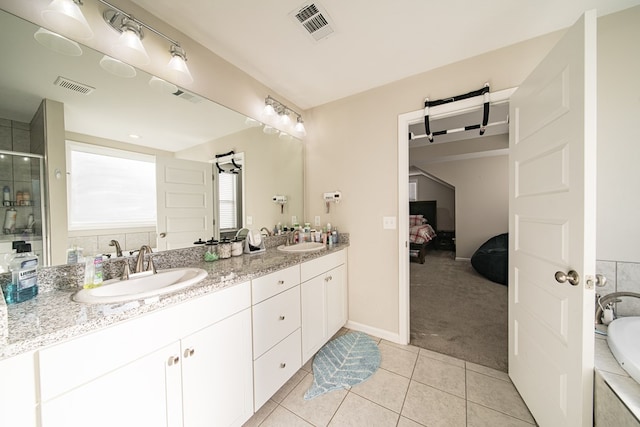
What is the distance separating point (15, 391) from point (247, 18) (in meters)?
1.95

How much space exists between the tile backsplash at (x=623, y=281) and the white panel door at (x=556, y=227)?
18.6 inches

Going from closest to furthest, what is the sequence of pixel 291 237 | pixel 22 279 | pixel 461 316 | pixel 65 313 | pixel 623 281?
pixel 65 313, pixel 22 279, pixel 623 281, pixel 291 237, pixel 461 316

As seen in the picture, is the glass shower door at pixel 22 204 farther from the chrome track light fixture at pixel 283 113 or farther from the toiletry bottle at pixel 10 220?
the chrome track light fixture at pixel 283 113

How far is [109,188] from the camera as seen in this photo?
48.1 inches

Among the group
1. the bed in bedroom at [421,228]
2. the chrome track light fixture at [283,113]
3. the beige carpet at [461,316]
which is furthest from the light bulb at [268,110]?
the bed in bedroom at [421,228]

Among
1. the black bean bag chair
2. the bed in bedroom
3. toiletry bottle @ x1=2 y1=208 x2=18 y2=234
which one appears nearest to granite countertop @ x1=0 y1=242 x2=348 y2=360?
toiletry bottle @ x1=2 y1=208 x2=18 y2=234

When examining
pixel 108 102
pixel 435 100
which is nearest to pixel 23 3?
pixel 108 102

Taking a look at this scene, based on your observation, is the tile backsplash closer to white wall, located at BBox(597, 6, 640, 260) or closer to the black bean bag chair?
white wall, located at BBox(597, 6, 640, 260)

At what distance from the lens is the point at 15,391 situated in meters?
0.58

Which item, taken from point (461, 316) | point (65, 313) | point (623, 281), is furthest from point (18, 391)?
point (461, 316)

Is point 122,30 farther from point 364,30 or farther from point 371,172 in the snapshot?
point 371,172

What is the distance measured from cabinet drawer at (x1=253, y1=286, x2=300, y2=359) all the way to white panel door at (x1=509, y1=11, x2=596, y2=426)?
1434mm

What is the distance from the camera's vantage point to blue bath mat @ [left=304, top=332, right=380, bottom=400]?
1.54 m

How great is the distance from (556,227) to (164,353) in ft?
6.21
